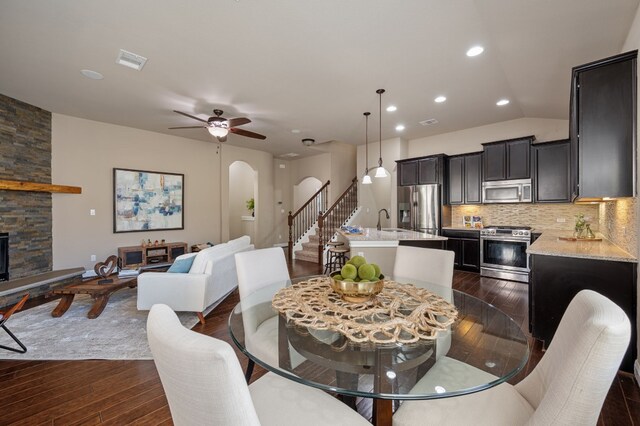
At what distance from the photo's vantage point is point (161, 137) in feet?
20.1

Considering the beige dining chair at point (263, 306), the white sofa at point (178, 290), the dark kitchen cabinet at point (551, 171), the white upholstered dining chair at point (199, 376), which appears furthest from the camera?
the dark kitchen cabinet at point (551, 171)

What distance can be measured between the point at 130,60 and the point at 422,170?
5454mm

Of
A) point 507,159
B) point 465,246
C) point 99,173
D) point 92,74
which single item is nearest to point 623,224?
point 507,159

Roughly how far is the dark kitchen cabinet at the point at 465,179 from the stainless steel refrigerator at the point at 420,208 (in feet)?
1.12

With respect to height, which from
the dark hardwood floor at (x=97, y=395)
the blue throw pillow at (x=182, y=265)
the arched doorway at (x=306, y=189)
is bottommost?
the dark hardwood floor at (x=97, y=395)

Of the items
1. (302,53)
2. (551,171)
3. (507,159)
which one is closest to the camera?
(302,53)

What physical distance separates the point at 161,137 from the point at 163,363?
258 inches

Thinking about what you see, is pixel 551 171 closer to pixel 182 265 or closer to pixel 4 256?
pixel 182 265

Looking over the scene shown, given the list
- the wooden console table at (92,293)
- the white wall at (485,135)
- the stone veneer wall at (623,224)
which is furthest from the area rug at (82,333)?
the white wall at (485,135)

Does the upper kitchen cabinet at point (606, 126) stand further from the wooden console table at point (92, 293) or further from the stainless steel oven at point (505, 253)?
the wooden console table at point (92, 293)

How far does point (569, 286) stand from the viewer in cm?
245

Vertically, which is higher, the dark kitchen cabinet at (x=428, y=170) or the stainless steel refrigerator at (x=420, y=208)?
the dark kitchen cabinet at (x=428, y=170)

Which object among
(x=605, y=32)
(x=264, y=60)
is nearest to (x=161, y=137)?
(x=264, y=60)

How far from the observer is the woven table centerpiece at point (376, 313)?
1.23m
